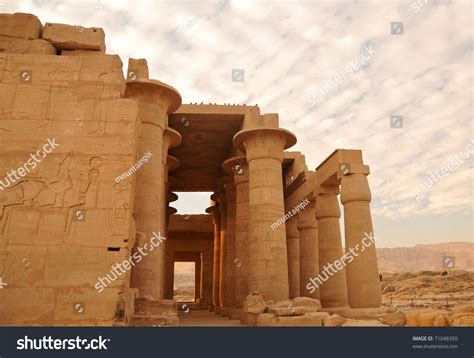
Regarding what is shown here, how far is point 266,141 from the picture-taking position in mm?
14414

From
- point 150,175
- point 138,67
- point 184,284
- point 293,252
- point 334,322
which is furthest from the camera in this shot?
point 184,284

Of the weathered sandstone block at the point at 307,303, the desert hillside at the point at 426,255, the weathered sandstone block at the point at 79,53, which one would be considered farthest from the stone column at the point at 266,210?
the desert hillside at the point at 426,255

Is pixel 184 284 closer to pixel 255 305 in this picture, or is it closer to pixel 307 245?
pixel 307 245

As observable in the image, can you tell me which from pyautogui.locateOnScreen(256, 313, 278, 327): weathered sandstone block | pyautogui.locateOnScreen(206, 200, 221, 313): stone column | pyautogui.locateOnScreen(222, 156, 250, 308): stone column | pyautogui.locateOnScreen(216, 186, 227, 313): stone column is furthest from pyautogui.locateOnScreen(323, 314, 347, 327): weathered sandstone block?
pyautogui.locateOnScreen(206, 200, 221, 313): stone column

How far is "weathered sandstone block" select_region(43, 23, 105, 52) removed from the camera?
869 cm

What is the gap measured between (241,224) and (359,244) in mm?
5857

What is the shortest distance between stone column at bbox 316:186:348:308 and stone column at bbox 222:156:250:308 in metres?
3.01

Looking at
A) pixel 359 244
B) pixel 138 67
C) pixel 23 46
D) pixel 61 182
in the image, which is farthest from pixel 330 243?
pixel 23 46

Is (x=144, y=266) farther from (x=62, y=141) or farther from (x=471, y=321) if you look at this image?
(x=471, y=321)

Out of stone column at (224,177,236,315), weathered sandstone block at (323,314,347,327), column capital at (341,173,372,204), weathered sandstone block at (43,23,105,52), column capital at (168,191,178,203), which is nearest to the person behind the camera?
weathered sandstone block at (43,23,105,52)

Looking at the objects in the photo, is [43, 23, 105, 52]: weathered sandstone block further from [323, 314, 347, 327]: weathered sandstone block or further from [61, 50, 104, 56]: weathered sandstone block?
[323, 314, 347, 327]: weathered sandstone block

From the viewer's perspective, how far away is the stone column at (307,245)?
1839cm
